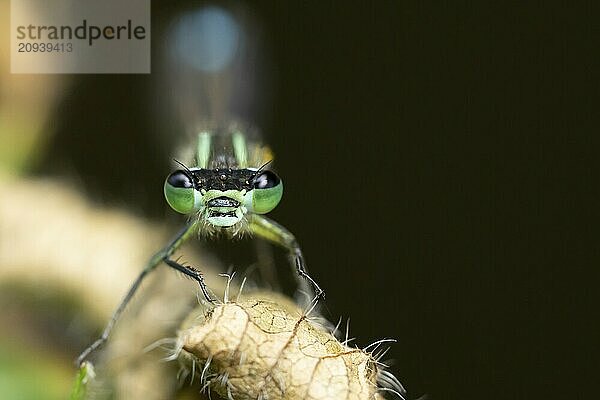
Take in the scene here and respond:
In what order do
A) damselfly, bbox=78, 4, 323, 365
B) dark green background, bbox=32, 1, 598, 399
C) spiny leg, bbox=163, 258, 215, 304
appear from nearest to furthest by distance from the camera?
spiny leg, bbox=163, 258, 215, 304 → damselfly, bbox=78, 4, 323, 365 → dark green background, bbox=32, 1, 598, 399

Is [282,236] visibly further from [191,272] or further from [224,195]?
[191,272]

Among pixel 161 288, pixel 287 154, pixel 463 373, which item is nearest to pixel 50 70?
pixel 161 288

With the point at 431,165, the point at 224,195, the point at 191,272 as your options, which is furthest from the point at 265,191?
the point at 431,165

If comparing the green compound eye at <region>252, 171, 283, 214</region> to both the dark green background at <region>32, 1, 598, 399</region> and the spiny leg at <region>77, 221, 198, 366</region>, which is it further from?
the dark green background at <region>32, 1, 598, 399</region>

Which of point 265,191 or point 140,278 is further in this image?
point 265,191

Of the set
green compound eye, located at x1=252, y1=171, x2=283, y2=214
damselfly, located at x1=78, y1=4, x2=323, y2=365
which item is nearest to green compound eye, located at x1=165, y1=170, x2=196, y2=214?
damselfly, located at x1=78, y1=4, x2=323, y2=365

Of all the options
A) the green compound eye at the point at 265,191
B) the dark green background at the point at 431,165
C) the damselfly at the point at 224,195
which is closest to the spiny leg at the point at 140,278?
the damselfly at the point at 224,195

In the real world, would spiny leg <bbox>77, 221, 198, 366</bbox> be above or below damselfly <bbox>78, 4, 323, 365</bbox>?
below
